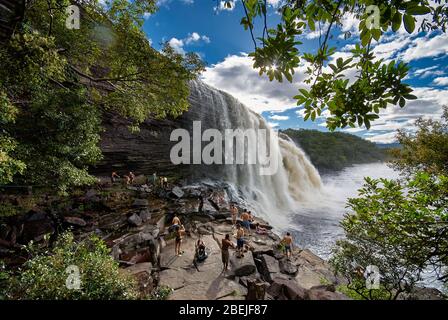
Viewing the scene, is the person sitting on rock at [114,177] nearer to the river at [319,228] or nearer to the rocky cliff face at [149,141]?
the rocky cliff face at [149,141]

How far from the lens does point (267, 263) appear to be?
8586mm

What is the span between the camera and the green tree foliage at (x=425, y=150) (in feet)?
47.0

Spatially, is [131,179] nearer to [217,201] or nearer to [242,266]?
[217,201]

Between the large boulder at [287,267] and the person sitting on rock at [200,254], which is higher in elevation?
the person sitting on rock at [200,254]

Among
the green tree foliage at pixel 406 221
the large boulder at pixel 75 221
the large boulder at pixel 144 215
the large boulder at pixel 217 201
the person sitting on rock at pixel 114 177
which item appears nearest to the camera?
the green tree foliage at pixel 406 221

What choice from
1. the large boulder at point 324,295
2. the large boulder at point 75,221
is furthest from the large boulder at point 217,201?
the large boulder at point 324,295

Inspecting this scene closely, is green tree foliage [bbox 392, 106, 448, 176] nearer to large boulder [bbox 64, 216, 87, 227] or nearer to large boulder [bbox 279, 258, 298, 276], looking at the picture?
large boulder [bbox 279, 258, 298, 276]

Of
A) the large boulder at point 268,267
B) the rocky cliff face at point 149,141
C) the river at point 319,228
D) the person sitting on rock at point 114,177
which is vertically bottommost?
the river at point 319,228

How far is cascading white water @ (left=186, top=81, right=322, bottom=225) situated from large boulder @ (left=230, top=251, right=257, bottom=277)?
11.1m

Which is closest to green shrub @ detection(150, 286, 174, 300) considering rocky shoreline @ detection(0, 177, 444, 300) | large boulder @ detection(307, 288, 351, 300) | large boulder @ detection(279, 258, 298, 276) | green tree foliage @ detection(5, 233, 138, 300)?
rocky shoreline @ detection(0, 177, 444, 300)

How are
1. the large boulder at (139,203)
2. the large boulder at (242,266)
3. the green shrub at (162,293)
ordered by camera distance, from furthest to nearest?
the large boulder at (139,203) → the large boulder at (242,266) → the green shrub at (162,293)

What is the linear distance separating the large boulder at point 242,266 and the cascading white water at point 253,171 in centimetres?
1111

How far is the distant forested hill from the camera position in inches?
2687

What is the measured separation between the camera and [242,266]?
7586 mm
